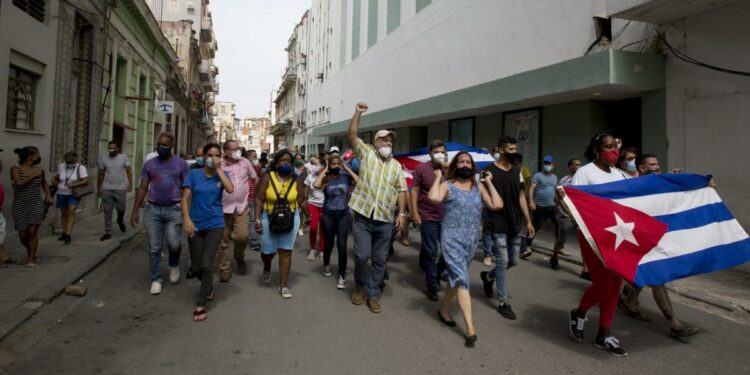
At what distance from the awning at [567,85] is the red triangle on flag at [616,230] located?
5.50 meters

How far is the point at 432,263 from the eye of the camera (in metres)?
5.36

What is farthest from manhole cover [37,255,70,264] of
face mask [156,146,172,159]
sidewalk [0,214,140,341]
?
face mask [156,146,172,159]

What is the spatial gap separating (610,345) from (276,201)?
144 inches

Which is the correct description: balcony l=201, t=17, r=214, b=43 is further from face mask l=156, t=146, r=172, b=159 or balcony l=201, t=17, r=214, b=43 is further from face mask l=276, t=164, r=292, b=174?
face mask l=276, t=164, r=292, b=174

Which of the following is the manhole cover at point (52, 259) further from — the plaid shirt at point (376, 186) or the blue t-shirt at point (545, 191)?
the blue t-shirt at point (545, 191)

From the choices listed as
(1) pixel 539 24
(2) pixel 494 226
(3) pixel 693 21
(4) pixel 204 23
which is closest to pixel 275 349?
(2) pixel 494 226

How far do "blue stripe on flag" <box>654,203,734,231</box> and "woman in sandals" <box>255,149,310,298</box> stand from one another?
148 inches

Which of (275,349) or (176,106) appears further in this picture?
(176,106)

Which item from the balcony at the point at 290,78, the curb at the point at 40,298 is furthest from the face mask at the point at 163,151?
A: the balcony at the point at 290,78

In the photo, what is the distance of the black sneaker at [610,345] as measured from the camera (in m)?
3.78

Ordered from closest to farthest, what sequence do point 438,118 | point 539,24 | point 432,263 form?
point 432,263
point 539,24
point 438,118

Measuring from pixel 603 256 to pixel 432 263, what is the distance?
80.2 inches

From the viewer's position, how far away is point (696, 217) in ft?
13.9

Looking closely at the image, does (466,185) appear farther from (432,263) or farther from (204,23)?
(204,23)
